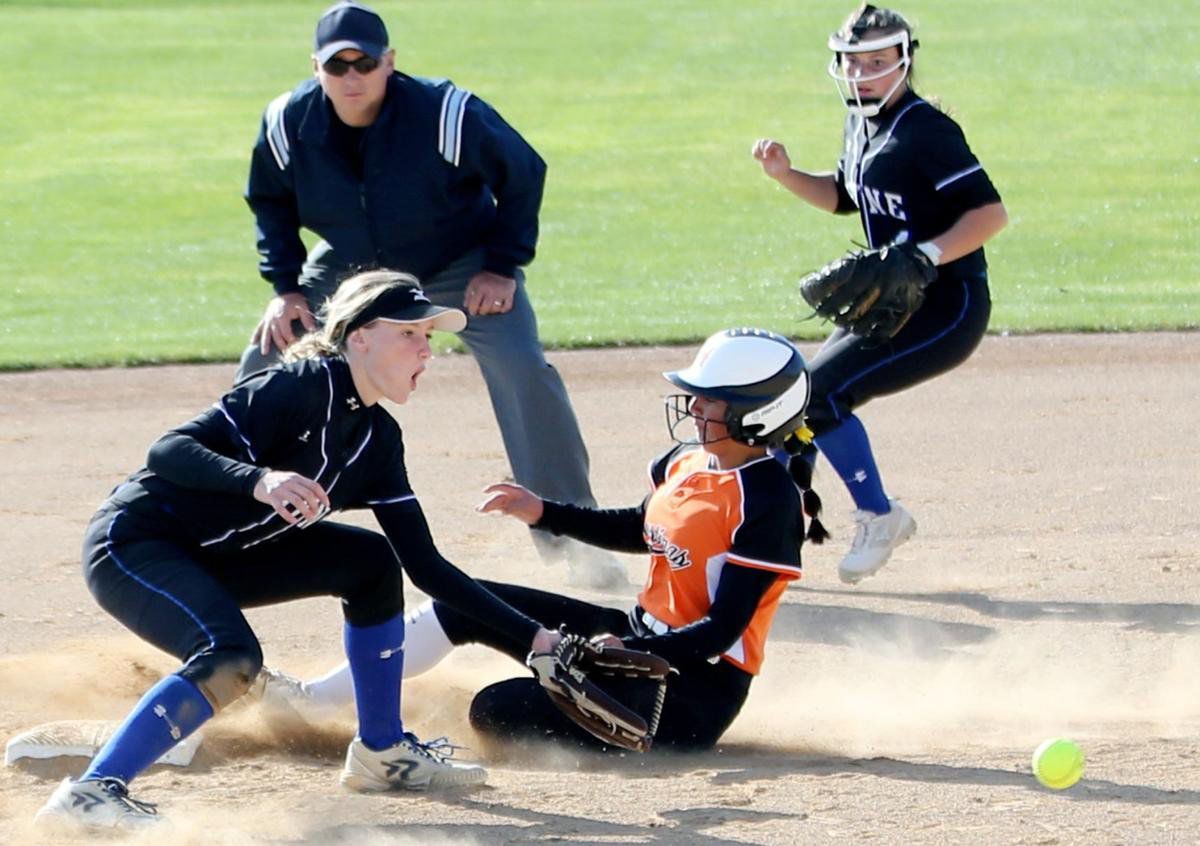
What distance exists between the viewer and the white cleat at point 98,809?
4191 millimetres

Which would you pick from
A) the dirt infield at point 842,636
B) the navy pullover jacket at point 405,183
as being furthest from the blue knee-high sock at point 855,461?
the navy pullover jacket at point 405,183

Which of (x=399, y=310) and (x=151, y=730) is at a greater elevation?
(x=399, y=310)

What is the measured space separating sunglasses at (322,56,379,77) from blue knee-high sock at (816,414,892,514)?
208 cm

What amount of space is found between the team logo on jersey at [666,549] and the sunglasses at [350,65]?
2.33 meters

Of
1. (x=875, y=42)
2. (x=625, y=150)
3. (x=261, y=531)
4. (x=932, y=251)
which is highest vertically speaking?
(x=875, y=42)

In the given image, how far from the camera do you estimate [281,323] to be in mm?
6965

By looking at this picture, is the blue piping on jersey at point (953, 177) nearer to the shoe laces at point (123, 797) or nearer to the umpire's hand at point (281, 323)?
the umpire's hand at point (281, 323)

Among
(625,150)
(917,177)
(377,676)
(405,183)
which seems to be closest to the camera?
(377,676)

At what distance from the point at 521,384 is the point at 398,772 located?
2.53 meters

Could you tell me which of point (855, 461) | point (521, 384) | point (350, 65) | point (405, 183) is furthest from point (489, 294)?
point (855, 461)

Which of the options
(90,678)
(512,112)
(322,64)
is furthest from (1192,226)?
(90,678)

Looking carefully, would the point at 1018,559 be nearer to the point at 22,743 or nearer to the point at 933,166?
the point at 933,166

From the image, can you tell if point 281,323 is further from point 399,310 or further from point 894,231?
point 399,310

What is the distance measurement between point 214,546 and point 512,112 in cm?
1817
